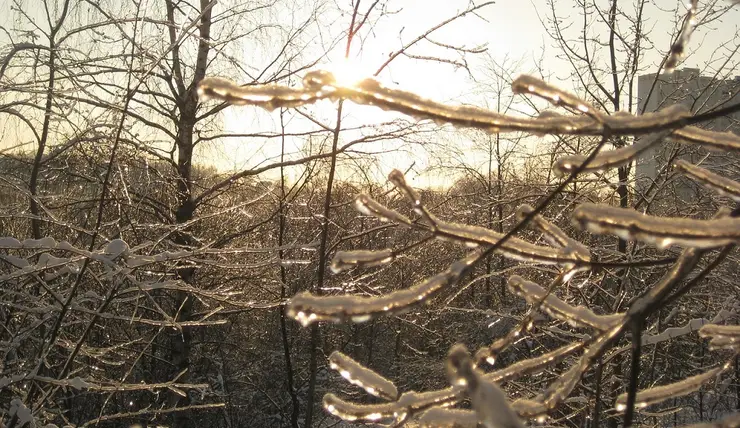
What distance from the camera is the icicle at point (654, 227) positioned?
652mm

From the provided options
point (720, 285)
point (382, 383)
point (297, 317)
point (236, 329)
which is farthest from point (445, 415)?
point (236, 329)

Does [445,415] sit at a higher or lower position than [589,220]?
lower

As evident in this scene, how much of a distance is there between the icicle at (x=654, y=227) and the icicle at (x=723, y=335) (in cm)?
38

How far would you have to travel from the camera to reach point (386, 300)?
0.79 m

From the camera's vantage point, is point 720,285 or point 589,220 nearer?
point 589,220

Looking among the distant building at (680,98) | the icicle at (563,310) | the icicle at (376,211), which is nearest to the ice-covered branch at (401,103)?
the icicle at (376,211)

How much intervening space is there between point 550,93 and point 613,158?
0.41 feet

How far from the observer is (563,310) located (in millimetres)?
1074

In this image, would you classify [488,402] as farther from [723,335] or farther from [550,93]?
[723,335]

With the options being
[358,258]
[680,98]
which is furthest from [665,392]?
[680,98]

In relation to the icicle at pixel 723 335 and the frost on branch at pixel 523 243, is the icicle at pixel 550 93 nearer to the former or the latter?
the frost on branch at pixel 523 243

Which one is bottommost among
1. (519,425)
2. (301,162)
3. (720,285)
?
(720,285)

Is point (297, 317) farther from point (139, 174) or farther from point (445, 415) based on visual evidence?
point (139, 174)

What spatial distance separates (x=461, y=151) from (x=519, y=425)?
5487 millimetres
